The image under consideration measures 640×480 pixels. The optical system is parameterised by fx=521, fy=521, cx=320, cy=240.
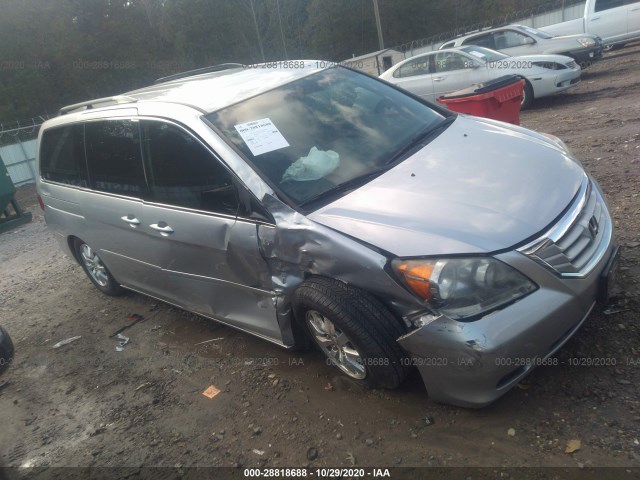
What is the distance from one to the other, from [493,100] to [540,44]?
24.3 ft

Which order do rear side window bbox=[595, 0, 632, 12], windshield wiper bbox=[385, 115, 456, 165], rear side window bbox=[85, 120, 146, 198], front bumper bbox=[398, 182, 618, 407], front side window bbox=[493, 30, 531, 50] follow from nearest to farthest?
1. front bumper bbox=[398, 182, 618, 407]
2. windshield wiper bbox=[385, 115, 456, 165]
3. rear side window bbox=[85, 120, 146, 198]
4. front side window bbox=[493, 30, 531, 50]
5. rear side window bbox=[595, 0, 632, 12]

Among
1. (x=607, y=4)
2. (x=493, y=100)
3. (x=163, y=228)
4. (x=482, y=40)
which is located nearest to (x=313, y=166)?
(x=163, y=228)

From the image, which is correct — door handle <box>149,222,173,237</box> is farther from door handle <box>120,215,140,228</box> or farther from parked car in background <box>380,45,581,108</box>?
parked car in background <box>380,45,581,108</box>

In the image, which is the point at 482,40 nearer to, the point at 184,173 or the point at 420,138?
the point at 420,138

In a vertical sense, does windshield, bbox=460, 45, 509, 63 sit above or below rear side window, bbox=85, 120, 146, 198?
below

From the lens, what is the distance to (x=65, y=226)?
5.18 meters

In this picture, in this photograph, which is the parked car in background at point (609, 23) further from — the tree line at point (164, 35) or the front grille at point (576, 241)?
the tree line at point (164, 35)

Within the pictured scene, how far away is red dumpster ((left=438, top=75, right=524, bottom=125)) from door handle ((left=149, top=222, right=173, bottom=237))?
13.3 ft

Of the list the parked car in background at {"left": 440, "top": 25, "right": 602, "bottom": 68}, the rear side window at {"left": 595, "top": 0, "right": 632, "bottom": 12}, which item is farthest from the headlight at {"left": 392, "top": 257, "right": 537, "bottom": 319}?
the rear side window at {"left": 595, "top": 0, "right": 632, "bottom": 12}

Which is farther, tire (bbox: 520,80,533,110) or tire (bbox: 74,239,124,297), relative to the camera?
tire (bbox: 520,80,533,110)

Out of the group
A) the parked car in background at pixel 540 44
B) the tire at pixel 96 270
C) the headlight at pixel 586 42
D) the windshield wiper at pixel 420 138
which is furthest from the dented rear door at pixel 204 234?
the headlight at pixel 586 42

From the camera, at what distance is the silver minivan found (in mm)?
2428

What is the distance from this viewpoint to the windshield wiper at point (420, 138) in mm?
3287

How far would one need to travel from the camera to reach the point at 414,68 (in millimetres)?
11391
